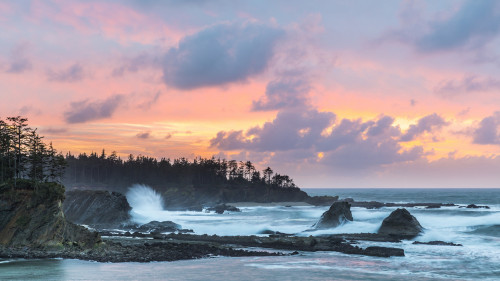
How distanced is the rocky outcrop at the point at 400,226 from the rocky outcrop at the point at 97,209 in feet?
142

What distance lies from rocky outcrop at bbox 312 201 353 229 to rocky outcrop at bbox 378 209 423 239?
8356mm

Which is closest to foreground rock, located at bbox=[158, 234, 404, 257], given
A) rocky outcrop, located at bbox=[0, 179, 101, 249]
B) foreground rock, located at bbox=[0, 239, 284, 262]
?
foreground rock, located at bbox=[0, 239, 284, 262]

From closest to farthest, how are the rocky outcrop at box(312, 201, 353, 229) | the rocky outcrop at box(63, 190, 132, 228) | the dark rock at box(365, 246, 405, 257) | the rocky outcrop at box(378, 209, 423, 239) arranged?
the dark rock at box(365, 246, 405, 257) → the rocky outcrop at box(378, 209, 423, 239) → the rocky outcrop at box(312, 201, 353, 229) → the rocky outcrop at box(63, 190, 132, 228)

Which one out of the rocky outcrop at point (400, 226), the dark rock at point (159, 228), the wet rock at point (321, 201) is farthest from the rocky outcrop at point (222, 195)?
the rocky outcrop at point (400, 226)

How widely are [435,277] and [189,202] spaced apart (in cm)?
11969

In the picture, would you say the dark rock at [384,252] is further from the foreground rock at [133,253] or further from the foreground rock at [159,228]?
the foreground rock at [159,228]

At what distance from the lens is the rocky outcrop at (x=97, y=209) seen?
81188 mm

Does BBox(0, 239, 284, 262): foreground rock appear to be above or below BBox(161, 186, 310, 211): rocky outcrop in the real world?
below

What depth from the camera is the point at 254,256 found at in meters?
45.6

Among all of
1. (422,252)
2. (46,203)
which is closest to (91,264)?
(46,203)

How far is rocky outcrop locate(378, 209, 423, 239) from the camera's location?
199ft

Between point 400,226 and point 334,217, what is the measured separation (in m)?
11.4

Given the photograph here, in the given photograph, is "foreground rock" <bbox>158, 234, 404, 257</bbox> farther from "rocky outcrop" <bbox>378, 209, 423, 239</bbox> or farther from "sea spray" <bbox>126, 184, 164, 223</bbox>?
"sea spray" <bbox>126, 184, 164, 223</bbox>

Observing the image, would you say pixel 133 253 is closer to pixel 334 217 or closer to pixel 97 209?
pixel 334 217
